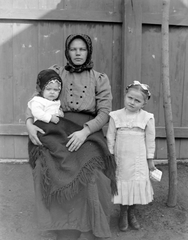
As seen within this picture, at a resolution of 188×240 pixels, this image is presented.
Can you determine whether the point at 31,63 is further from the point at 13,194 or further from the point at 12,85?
the point at 13,194

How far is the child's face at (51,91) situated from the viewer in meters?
2.44

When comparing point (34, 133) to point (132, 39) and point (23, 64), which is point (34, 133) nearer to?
point (23, 64)

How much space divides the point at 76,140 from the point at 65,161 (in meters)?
0.20

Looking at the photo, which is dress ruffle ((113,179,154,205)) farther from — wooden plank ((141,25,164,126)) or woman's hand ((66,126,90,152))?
wooden plank ((141,25,164,126))

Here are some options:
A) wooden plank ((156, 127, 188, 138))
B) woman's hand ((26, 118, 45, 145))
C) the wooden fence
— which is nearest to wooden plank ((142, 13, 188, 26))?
the wooden fence

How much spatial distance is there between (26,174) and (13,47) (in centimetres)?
166

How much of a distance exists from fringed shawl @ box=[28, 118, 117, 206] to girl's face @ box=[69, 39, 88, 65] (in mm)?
568

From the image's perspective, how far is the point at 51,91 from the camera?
245 centimetres

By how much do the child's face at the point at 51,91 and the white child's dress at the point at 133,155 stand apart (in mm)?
564

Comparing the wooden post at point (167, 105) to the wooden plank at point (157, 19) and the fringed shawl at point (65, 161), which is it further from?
the wooden plank at point (157, 19)

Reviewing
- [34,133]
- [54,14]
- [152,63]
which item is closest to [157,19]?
[152,63]

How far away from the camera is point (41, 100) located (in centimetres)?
244

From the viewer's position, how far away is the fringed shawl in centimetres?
223

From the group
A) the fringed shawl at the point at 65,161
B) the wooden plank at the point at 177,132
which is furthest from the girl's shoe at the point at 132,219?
the wooden plank at the point at 177,132
